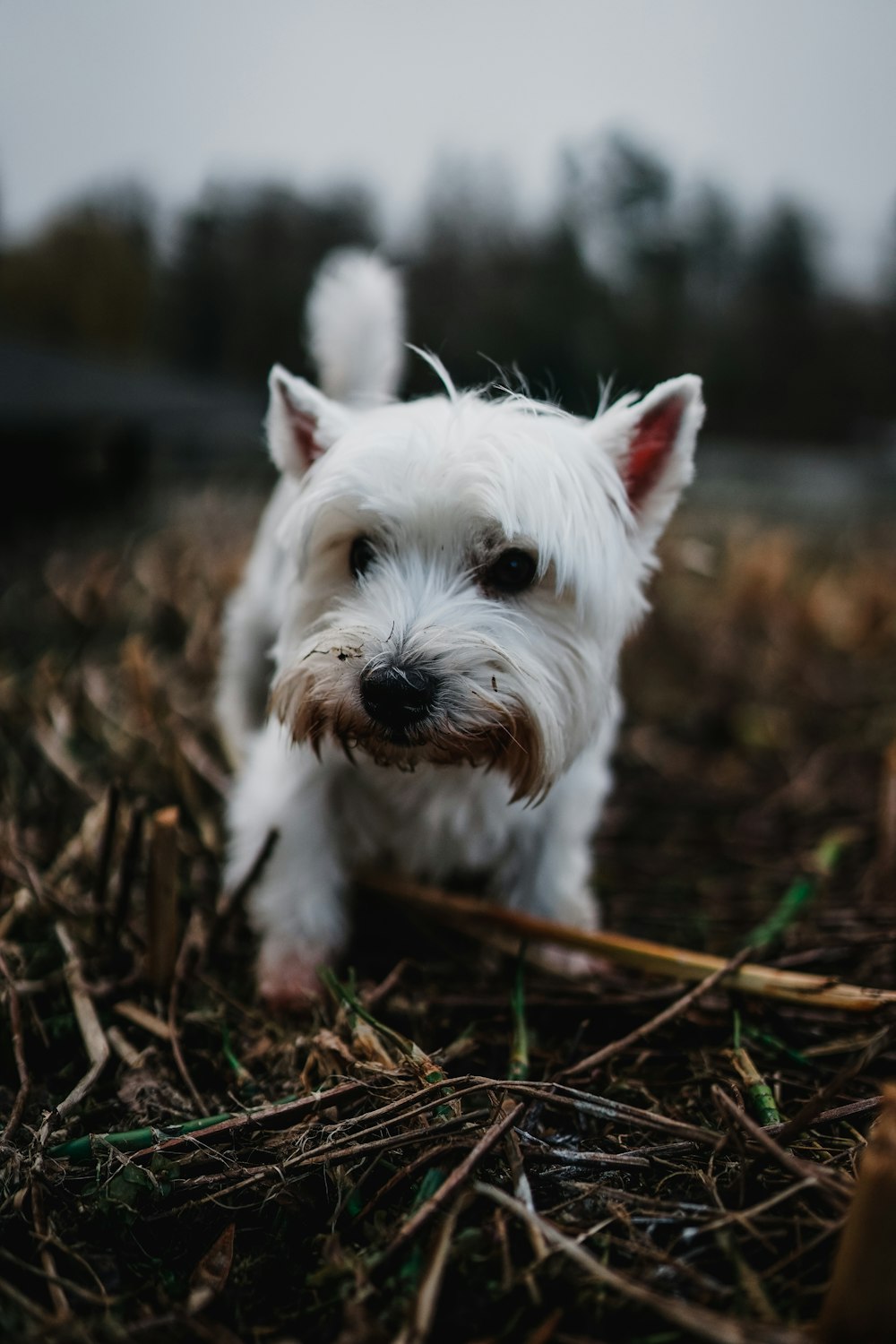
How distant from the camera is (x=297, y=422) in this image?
2523mm

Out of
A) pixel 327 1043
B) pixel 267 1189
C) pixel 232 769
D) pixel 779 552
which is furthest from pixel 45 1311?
pixel 779 552

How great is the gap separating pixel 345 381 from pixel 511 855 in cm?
181

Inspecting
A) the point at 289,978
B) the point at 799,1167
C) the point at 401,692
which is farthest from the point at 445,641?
A: the point at 799,1167

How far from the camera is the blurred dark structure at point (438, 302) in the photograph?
787 cm

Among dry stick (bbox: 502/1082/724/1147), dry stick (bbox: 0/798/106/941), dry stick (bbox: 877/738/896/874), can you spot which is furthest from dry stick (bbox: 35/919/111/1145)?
dry stick (bbox: 877/738/896/874)

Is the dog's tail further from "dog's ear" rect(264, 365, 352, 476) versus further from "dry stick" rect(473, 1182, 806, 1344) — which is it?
"dry stick" rect(473, 1182, 806, 1344)

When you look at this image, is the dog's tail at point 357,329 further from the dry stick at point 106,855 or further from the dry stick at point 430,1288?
the dry stick at point 430,1288

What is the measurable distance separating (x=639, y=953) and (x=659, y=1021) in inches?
12.1

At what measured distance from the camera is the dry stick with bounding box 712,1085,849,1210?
158cm

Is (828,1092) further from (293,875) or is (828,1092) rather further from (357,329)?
(357,329)

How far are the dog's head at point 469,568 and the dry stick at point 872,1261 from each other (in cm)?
111

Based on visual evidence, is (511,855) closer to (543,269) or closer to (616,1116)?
(616,1116)

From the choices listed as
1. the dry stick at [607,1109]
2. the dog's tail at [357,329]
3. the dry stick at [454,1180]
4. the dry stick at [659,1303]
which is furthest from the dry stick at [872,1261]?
the dog's tail at [357,329]

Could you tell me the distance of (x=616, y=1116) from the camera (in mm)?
1878
